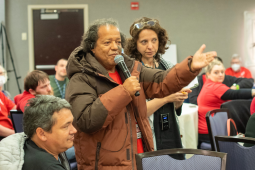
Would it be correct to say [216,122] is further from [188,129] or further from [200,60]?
[200,60]

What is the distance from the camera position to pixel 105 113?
1.22 meters

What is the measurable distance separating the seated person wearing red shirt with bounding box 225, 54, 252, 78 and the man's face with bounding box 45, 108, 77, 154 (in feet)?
20.0

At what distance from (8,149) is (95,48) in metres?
0.67

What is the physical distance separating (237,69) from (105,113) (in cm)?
612

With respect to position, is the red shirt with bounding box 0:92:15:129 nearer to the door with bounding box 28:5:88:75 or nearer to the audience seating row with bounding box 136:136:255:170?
the audience seating row with bounding box 136:136:255:170

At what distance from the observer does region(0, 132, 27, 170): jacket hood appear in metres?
0.99

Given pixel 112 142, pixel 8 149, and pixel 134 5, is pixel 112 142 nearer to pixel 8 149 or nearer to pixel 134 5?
pixel 8 149

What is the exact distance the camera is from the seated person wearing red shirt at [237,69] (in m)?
6.61

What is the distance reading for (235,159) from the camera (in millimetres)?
1664

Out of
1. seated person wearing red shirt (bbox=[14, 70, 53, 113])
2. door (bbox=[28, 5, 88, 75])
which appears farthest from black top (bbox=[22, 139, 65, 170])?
door (bbox=[28, 5, 88, 75])

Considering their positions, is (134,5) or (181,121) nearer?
(181,121)

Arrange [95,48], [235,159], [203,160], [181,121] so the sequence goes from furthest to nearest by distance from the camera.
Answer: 1. [181,121]
2. [235,159]
3. [95,48]
4. [203,160]

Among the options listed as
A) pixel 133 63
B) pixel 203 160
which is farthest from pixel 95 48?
pixel 203 160

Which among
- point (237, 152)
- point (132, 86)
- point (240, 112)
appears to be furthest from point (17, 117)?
point (240, 112)
